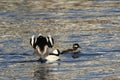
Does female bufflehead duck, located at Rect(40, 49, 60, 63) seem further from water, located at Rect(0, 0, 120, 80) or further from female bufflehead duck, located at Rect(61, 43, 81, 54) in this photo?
female bufflehead duck, located at Rect(61, 43, 81, 54)

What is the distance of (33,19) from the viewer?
3744cm

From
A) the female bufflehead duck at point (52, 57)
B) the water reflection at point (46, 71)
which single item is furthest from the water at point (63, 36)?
the female bufflehead duck at point (52, 57)

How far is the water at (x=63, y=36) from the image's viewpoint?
24203 mm

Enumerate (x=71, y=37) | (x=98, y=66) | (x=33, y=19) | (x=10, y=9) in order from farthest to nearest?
(x=10, y=9), (x=33, y=19), (x=71, y=37), (x=98, y=66)

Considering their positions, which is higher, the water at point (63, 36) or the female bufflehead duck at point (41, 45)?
the female bufflehead duck at point (41, 45)

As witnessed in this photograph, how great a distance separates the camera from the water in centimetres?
2420

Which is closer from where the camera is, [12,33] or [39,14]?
Result: [12,33]

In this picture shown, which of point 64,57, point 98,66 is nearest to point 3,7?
point 64,57

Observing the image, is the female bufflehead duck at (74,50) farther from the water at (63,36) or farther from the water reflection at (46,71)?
the water reflection at (46,71)

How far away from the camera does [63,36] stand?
105 ft

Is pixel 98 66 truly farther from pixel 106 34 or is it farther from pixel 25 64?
pixel 106 34

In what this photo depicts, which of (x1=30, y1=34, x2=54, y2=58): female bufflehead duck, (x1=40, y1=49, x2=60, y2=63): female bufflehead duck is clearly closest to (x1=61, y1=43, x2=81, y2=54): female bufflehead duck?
(x1=40, y1=49, x2=60, y2=63): female bufflehead duck

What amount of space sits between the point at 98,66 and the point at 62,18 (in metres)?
12.7

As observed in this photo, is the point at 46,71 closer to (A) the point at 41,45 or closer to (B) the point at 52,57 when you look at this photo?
(A) the point at 41,45
